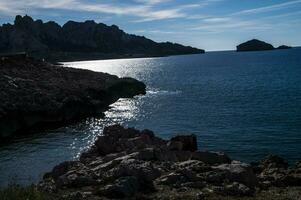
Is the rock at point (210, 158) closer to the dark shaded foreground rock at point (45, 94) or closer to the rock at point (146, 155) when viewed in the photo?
the rock at point (146, 155)

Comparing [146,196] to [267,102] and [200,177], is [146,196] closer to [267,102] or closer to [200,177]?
[200,177]

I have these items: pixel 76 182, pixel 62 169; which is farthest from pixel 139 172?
pixel 62 169

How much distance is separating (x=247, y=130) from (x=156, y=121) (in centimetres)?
1797

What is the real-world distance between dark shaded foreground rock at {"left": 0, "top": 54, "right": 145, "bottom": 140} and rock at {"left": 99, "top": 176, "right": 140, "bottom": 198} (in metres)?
40.6

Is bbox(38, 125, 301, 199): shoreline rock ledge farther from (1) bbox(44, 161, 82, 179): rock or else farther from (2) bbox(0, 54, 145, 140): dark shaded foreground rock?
(2) bbox(0, 54, 145, 140): dark shaded foreground rock

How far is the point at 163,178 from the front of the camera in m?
29.2

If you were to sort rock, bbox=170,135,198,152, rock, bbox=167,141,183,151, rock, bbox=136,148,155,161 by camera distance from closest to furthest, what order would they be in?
rock, bbox=136,148,155,161
rock, bbox=167,141,183,151
rock, bbox=170,135,198,152

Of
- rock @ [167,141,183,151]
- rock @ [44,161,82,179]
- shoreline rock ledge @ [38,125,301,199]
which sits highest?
shoreline rock ledge @ [38,125,301,199]

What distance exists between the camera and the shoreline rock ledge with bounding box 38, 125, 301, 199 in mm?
26453

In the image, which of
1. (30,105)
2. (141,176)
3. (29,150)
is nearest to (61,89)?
(30,105)

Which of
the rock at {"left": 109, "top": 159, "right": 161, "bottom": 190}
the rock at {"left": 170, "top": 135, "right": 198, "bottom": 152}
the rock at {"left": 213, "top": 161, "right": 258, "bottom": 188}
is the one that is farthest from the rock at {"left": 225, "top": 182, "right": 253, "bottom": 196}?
the rock at {"left": 170, "top": 135, "right": 198, "bottom": 152}

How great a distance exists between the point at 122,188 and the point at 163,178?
147 inches

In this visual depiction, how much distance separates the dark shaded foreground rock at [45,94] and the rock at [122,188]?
40570 millimetres

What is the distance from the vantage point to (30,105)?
73062mm
